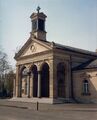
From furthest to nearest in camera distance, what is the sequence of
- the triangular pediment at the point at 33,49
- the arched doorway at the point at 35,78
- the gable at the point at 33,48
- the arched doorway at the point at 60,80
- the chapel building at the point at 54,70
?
the arched doorway at the point at 35,78, the triangular pediment at the point at 33,49, the gable at the point at 33,48, the arched doorway at the point at 60,80, the chapel building at the point at 54,70

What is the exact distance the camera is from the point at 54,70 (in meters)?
42.6

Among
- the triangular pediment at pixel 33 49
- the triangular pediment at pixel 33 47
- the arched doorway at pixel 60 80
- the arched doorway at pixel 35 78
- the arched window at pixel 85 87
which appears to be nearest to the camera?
the arched window at pixel 85 87

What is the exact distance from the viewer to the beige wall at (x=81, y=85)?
136ft

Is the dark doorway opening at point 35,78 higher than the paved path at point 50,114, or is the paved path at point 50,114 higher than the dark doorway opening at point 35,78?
the dark doorway opening at point 35,78

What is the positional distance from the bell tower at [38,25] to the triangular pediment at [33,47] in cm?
165

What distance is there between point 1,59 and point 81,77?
2516 centimetres

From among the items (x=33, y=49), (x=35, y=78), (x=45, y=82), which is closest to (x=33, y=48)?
(x=33, y=49)

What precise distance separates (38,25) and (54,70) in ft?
35.7

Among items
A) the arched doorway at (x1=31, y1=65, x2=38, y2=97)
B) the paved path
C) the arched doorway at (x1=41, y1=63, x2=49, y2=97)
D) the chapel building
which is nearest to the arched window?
the chapel building

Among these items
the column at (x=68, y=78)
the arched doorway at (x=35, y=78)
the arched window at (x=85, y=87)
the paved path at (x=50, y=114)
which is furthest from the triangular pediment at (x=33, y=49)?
the paved path at (x=50, y=114)

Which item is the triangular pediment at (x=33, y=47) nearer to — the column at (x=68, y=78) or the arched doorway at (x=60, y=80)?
the arched doorway at (x=60, y=80)

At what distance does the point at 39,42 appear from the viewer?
46.6 meters

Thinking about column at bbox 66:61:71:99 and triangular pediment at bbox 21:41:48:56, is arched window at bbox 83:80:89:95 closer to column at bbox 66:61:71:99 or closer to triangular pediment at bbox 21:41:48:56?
column at bbox 66:61:71:99

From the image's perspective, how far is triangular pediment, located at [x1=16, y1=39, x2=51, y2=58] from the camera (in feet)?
148
